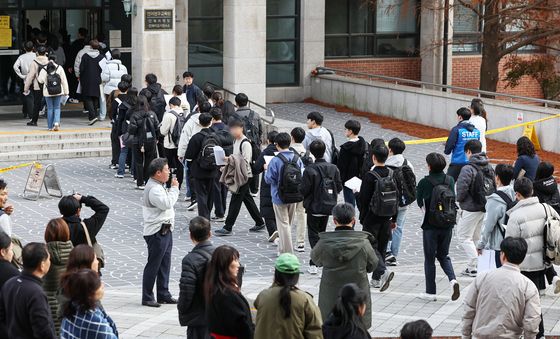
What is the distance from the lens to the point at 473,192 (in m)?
15.0

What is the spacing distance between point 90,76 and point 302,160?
10451mm

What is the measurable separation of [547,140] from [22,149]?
10483 mm

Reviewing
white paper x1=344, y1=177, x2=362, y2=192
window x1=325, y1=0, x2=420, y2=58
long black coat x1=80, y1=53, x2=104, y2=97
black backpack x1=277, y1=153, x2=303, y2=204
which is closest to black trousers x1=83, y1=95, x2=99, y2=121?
long black coat x1=80, y1=53, x2=104, y2=97

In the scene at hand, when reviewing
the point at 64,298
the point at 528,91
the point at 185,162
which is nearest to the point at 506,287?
the point at 64,298

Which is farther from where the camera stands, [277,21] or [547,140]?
[277,21]

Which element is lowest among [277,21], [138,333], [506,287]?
[138,333]

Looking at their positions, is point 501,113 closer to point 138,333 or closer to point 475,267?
point 475,267

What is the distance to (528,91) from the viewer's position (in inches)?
1438

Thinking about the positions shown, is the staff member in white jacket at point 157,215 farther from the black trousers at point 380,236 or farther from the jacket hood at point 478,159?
the jacket hood at point 478,159

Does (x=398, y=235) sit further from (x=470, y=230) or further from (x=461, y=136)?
(x=461, y=136)

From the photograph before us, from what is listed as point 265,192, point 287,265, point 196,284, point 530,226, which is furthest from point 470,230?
point 287,265

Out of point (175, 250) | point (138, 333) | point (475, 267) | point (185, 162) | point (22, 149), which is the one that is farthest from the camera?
point (22, 149)

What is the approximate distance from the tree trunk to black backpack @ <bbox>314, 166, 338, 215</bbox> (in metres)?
14.8

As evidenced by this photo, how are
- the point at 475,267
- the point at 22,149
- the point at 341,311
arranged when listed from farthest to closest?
the point at 22,149 → the point at 475,267 → the point at 341,311
